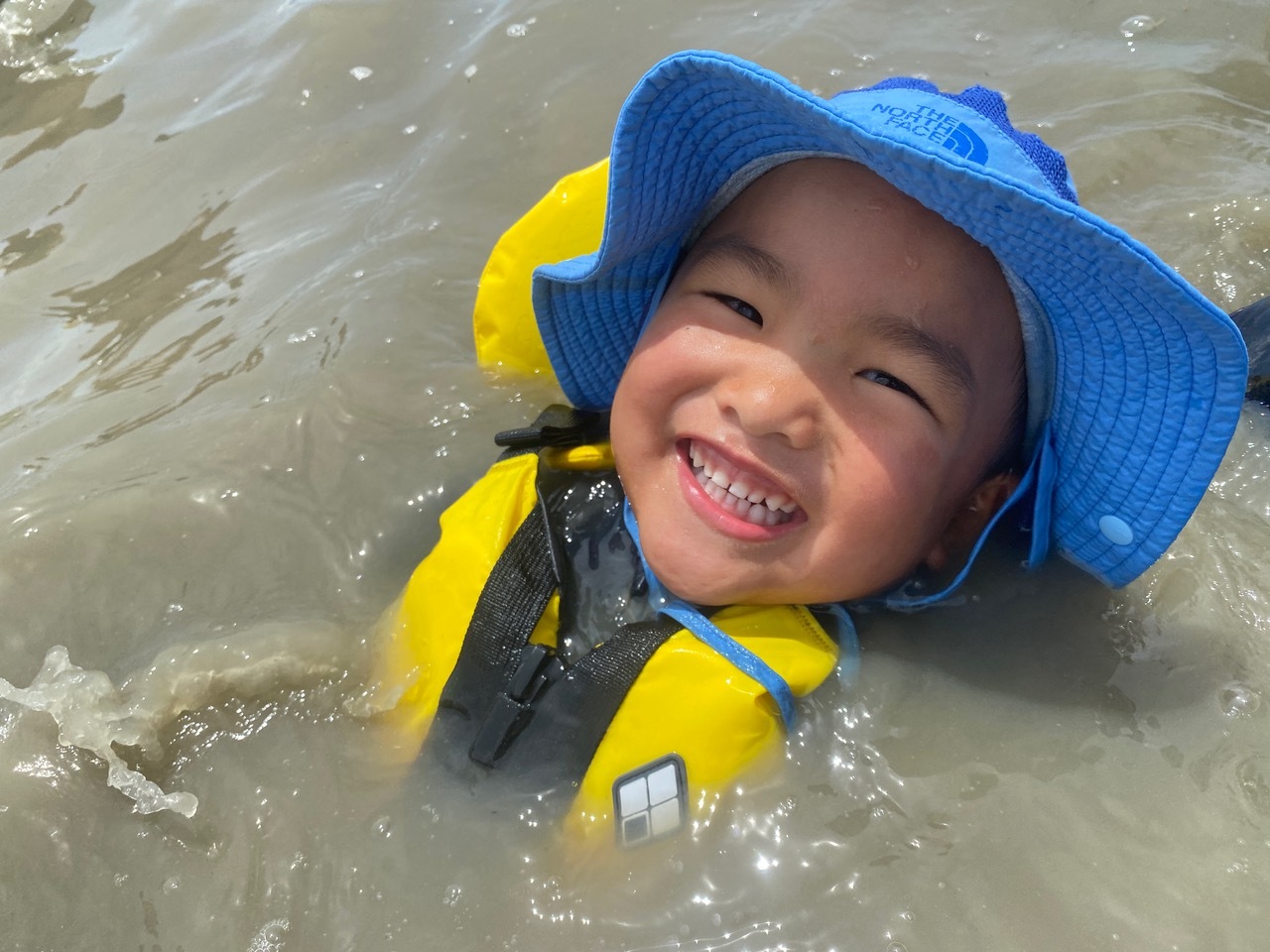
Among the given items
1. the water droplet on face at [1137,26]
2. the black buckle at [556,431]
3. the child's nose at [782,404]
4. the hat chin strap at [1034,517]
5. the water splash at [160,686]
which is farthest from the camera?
the water droplet on face at [1137,26]

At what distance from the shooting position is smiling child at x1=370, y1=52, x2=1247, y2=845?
1.74 meters

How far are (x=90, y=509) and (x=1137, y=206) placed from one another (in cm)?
300

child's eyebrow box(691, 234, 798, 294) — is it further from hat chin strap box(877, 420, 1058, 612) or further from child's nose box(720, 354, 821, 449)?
hat chin strap box(877, 420, 1058, 612)

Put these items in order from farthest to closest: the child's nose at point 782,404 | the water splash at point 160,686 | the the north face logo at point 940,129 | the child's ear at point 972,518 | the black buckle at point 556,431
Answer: the black buckle at point 556,431 → the child's ear at point 972,518 → the water splash at point 160,686 → the child's nose at point 782,404 → the the north face logo at point 940,129

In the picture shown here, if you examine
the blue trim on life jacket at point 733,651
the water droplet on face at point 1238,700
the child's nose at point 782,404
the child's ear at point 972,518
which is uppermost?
the child's nose at point 782,404

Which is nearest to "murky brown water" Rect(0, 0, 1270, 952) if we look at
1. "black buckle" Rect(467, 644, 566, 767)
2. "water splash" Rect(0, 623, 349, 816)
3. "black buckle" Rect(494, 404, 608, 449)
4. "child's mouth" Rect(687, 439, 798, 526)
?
"water splash" Rect(0, 623, 349, 816)

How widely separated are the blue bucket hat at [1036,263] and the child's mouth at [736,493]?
16.6 inches

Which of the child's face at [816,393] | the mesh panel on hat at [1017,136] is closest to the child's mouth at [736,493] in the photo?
the child's face at [816,393]

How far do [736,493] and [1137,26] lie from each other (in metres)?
2.93

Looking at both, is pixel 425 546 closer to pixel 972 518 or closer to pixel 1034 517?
pixel 972 518

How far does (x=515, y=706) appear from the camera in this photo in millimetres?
1961

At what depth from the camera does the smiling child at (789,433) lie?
1740 mm

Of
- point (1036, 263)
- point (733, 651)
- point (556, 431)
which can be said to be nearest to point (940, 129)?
point (1036, 263)

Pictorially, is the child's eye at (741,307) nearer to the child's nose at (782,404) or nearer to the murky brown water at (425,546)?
the child's nose at (782,404)
